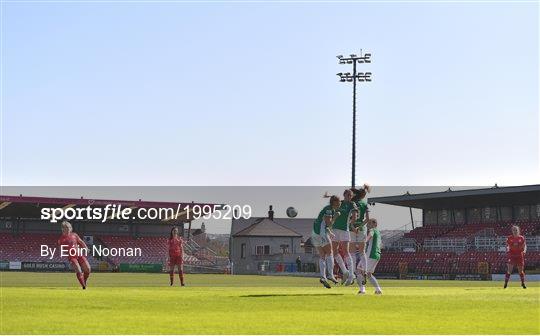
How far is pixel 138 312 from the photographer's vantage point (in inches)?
510

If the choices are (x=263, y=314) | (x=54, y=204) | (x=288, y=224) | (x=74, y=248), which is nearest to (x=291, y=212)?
(x=288, y=224)

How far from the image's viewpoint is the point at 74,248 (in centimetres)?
2075

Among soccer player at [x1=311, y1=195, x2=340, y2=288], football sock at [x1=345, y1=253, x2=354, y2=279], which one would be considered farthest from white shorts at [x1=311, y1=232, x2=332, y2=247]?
football sock at [x1=345, y1=253, x2=354, y2=279]

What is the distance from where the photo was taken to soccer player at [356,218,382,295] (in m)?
18.4

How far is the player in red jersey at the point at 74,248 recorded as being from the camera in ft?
67.7

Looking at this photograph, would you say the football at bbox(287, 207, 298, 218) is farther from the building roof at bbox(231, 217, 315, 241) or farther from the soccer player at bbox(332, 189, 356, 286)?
the soccer player at bbox(332, 189, 356, 286)

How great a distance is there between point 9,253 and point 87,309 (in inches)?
2862

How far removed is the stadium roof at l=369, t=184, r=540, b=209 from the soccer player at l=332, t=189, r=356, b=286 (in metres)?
47.4

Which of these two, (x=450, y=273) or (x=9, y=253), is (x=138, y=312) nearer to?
(x=450, y=273)

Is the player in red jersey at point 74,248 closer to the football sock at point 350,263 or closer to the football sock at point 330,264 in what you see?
the football sock at point 330,264

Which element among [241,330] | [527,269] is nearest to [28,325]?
[241,330]

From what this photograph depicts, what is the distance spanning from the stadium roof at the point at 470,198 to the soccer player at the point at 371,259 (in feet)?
156

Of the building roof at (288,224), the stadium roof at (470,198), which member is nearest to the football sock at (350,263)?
the stadium roof at (470,198)

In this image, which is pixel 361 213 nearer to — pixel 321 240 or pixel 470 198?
pixel 321 240
